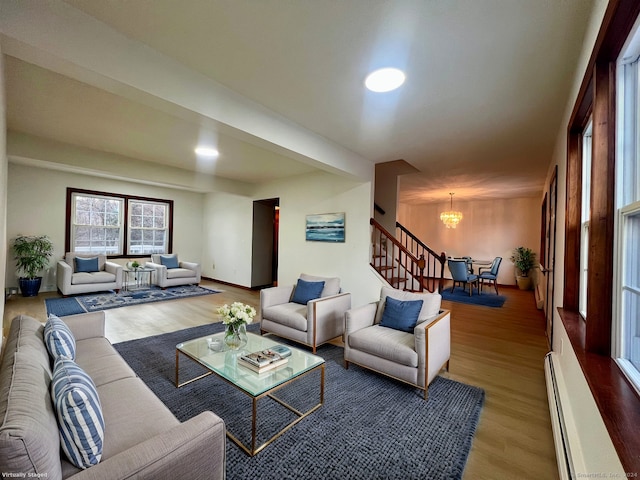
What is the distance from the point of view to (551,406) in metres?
2.02

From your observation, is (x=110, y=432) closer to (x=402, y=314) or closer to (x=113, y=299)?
(x=402, y=314)

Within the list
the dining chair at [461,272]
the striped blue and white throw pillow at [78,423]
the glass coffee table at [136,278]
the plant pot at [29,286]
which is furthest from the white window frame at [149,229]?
the dining chair at [461,272]

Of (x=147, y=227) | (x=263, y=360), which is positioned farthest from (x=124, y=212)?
(x=263, y=360)

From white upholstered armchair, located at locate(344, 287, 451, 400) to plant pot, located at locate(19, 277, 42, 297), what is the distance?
20.5 feet

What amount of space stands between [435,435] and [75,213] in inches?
304

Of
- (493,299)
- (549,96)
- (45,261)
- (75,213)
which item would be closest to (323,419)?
(549,96)

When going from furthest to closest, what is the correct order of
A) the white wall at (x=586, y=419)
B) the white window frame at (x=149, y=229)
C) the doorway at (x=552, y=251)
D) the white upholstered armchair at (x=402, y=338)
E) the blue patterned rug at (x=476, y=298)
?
1. the white window frame at (x=149, y=229)
2. the blue patterned rug at (x=476, y=298)
3. the doorway at (x=552, y=251)
4. the white upholstered armchair at (x=402, y=338)
5. the white wall at (x=586, y=419)

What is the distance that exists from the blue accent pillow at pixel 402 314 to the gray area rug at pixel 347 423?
0.50m

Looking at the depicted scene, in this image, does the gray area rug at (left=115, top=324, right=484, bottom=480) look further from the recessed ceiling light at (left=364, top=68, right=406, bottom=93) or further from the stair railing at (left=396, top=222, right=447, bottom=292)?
the recessed ceiling light at (left=364, top=68, right=406, bottom=93)

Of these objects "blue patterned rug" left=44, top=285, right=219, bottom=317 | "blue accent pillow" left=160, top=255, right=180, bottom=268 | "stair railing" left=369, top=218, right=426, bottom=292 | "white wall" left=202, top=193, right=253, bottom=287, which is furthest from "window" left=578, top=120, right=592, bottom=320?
"blue accent pillow" left=160, top=255, right=180, bottom=268

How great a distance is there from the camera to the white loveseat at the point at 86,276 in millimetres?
5399

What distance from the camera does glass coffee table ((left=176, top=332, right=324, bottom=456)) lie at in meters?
1.73

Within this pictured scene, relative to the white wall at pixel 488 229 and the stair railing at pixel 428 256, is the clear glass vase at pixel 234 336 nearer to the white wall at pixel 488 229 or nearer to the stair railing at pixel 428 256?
the stair railing at pixel 428 256

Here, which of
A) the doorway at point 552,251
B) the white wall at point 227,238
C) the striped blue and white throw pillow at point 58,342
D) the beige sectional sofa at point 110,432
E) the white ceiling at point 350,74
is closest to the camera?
the beige sectional sofa at point 110,432
